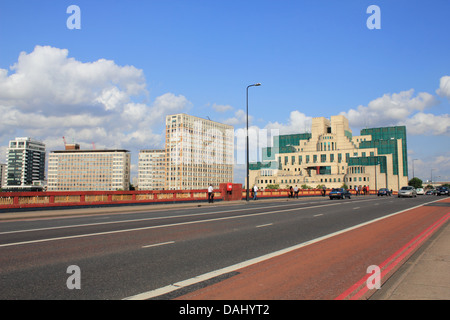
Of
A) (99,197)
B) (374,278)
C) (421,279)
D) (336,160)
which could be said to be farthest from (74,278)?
(336,160)

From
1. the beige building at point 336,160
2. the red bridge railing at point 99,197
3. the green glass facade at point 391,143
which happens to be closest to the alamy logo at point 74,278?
the red bridge railing at point 99,197

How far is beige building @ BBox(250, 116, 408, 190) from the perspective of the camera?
157125mm

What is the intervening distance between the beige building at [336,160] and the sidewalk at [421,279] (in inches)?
6013

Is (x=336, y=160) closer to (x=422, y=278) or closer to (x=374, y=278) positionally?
(x=422, y=278)

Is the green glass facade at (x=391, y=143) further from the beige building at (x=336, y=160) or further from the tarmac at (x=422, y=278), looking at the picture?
the tarmac at (x=422, y=278)

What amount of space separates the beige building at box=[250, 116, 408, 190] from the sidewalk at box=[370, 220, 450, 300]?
152721 mm

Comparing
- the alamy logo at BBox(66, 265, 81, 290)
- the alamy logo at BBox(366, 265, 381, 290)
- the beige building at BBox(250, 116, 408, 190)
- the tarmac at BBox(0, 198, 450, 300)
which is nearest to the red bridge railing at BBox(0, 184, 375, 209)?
the alamy logo at BBox(66, 265, 81, 290)

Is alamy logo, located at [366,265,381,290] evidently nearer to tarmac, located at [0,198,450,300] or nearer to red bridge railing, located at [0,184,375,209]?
tarmac, located at [0,198,450,300]

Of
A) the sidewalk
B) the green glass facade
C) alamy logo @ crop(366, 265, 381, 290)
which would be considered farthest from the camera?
the green glass facade

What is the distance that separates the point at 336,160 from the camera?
559 ft
